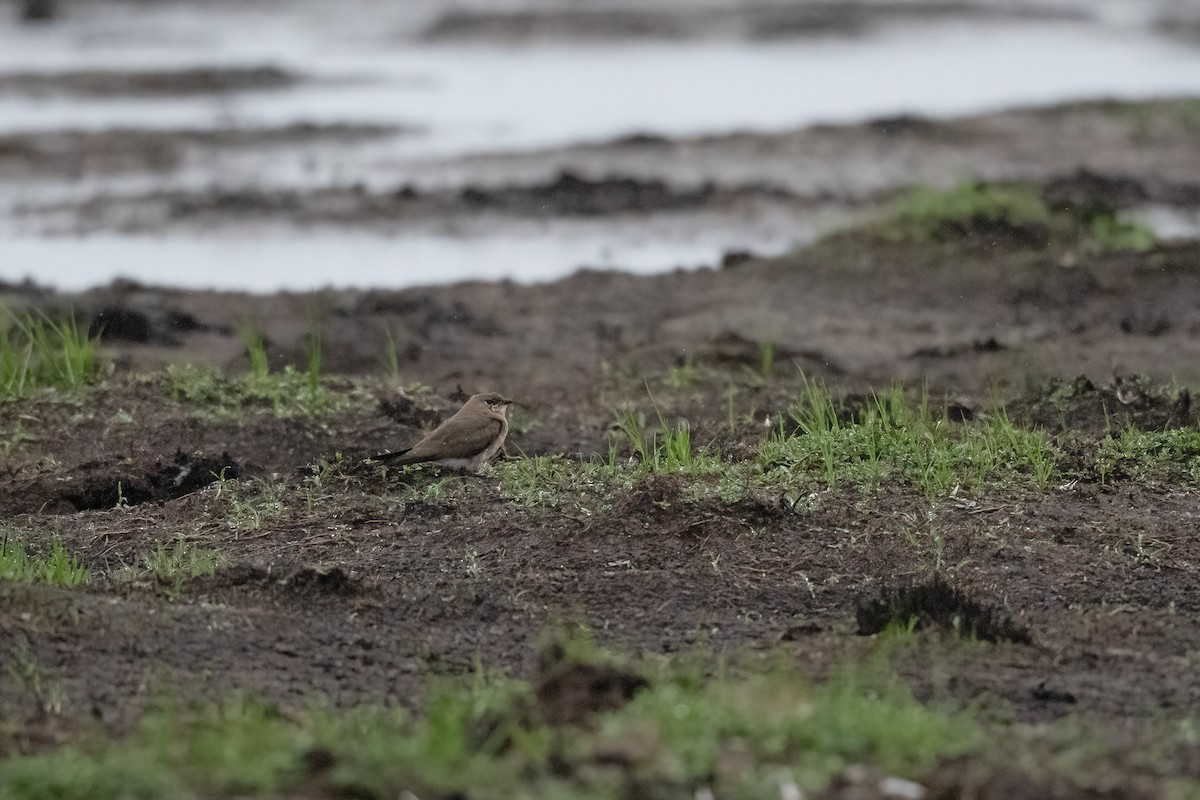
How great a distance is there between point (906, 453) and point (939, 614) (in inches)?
Answer: 64.4

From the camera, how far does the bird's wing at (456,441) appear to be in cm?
742

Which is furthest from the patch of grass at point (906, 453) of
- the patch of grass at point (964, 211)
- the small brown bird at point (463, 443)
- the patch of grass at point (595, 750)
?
the patch of grass at point (964, 211)

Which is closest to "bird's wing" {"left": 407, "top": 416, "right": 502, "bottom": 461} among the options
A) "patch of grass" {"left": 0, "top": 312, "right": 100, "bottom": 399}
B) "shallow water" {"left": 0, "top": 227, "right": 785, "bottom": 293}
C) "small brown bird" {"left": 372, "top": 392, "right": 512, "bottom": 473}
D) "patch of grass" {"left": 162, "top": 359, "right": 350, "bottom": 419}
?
"small brown bird" {"left": 372, "top": 392, "right": 512, "bottom": 473}

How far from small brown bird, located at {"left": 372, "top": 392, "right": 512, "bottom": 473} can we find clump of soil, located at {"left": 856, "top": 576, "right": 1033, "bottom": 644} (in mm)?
2111

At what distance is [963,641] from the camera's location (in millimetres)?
5559

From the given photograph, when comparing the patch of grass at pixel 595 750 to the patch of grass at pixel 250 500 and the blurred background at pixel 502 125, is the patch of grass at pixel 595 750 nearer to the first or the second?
the patch of grass at pixel 250 500

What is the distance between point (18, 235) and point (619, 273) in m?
4.68

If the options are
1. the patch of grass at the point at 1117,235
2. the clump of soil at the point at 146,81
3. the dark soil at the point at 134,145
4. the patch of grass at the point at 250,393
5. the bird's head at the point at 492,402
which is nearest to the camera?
the bird's head at the point at 492,402

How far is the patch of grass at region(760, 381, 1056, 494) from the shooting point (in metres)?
7.12

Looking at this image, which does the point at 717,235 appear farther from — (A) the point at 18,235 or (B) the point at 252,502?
(B) the point at 252,502

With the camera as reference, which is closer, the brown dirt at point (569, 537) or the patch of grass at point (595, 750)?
the patch of grass at point (595, 750)

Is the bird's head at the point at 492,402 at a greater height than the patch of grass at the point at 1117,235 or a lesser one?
lesser

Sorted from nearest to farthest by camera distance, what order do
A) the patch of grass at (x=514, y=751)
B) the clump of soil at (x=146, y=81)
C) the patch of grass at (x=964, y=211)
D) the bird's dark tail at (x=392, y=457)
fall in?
the patch of grass at (x=514, y=751), the bird's dark tail at (x=392, y=457), the patch of grass at (x=964, y=211), the clump of soil at (x=146, y=81)

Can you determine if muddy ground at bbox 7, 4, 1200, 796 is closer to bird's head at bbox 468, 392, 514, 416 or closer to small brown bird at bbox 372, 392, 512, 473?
small brown bird at bbox 372, 392, 512, 473
